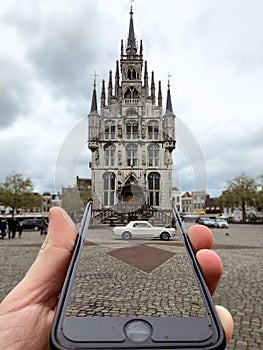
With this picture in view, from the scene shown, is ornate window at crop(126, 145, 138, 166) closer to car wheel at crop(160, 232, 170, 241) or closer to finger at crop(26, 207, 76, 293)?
car wheel at crop(160, 232, 170, 241)

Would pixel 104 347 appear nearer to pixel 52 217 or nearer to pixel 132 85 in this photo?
pixel 52 217

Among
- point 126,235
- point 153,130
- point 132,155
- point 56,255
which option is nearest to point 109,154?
point 132,155

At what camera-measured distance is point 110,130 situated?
3.06 meters

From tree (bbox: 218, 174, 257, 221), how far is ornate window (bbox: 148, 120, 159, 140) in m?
84.2

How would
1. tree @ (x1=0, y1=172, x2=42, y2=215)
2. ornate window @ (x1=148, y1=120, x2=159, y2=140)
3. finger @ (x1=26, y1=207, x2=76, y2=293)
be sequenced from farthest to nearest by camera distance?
tree @ (x1=0, y1=172, x2=42, y2=215), ornate window @ (x1=148, y1=120, x2=159, y2=140), finger @ (x1=26, y1=207, x2=76, y2=293)

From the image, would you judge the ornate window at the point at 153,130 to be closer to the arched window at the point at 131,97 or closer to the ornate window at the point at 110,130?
the ornate window at the point at 110,130

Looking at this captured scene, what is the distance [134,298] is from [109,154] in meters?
1.38

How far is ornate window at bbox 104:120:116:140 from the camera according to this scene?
303cm

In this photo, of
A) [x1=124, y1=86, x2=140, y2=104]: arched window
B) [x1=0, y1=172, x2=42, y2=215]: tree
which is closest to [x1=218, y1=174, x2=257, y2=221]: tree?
[x1=0, y1=172, x2=42, y2=215]: tree

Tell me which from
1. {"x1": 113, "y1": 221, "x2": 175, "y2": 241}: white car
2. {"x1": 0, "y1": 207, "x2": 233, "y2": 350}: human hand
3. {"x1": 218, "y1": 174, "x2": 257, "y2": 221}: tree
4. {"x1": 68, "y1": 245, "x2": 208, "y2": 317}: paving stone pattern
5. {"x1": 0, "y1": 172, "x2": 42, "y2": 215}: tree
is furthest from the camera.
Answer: {"x1": 218, "y1": 174, "x2": 257, "y2": 221}: tree

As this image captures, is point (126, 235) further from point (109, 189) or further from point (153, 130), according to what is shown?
point (153, 130)

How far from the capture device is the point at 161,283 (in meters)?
2.50

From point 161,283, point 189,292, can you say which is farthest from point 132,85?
point 189,292

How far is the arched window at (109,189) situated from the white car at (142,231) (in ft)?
0.76
